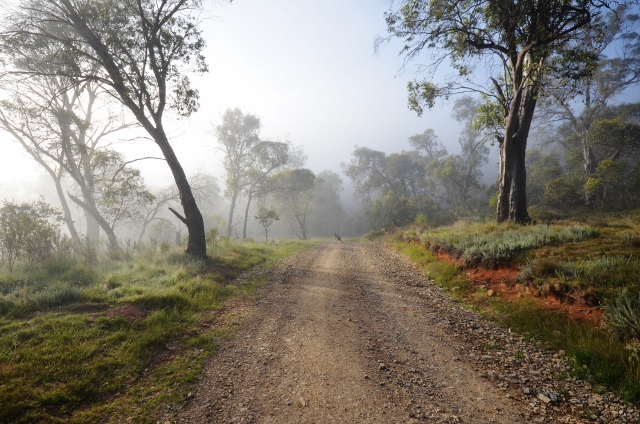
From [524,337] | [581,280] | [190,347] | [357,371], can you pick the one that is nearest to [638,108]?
[581,280]

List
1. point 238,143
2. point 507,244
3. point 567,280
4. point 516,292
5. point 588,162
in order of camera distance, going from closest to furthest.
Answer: point 567,280, point 516,292, point 507,244, point 588,162, point 238,143

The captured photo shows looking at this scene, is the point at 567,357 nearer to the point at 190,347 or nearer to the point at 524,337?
the point at 524,337

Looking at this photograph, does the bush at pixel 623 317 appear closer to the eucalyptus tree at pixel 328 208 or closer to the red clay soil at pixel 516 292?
the red clay soil at pixel 516 292

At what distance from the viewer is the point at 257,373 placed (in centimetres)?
386

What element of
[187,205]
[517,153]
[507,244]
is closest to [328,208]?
[517,153]

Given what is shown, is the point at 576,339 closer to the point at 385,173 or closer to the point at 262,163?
the point at 262,163

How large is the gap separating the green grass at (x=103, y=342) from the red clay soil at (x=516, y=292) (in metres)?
6.02

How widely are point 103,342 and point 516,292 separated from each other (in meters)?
7.97

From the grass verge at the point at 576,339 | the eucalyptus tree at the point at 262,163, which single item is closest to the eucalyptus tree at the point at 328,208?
the eucalyptus tree at the point at 262,163

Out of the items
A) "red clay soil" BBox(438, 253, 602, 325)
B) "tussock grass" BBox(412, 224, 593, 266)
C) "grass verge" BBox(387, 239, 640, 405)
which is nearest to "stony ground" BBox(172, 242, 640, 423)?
"grass verge" BBox(387, 239, 640, 405)

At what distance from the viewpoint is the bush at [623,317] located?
377 cm

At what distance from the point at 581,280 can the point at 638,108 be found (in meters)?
27.5

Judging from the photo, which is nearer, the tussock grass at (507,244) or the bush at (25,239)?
the tussock grass at (507,244)

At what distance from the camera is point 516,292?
19.8 ft
